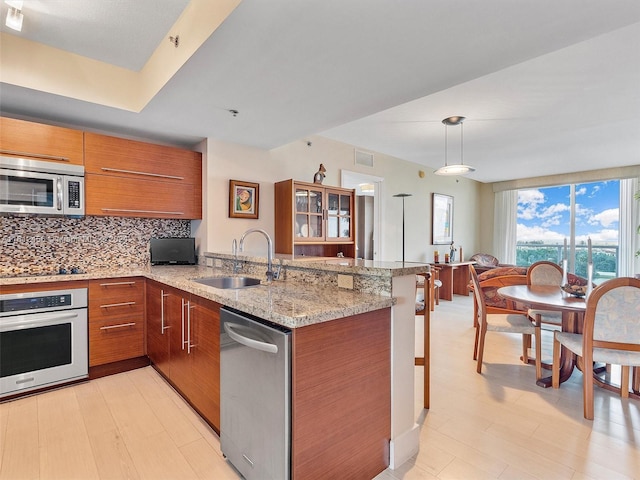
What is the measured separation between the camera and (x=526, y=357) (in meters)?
3.00

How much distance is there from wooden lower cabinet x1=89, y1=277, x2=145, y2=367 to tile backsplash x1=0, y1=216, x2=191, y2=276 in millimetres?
509

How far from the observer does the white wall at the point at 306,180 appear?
3344mm

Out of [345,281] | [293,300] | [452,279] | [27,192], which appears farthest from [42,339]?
[452,279]

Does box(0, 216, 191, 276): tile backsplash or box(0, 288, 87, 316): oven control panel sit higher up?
box(0, 216, 191, 276): tile backsplash

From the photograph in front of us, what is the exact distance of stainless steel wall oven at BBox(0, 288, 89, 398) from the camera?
2.23m

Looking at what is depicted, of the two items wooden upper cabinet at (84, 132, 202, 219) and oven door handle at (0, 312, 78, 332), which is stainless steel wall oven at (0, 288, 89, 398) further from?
wooden upper cabinet at (84, 132, 202, 219)

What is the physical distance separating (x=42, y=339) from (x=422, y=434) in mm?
2794

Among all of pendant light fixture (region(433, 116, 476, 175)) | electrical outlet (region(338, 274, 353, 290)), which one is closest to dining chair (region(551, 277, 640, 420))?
electrical outlet (region(338, 274, 353, 290))

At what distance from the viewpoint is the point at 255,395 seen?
4.58ft

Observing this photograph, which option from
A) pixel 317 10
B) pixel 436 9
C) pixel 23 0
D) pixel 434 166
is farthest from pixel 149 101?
pixel 434 166

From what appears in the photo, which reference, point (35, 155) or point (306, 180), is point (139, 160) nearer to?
point (35, 155)

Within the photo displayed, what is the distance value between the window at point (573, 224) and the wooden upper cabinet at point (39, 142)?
7.57 metres

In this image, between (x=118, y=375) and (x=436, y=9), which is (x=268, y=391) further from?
(x=118, y=375)

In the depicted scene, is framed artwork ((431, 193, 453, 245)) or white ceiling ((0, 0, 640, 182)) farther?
framed artwork ((431, 193, 453, 245))
